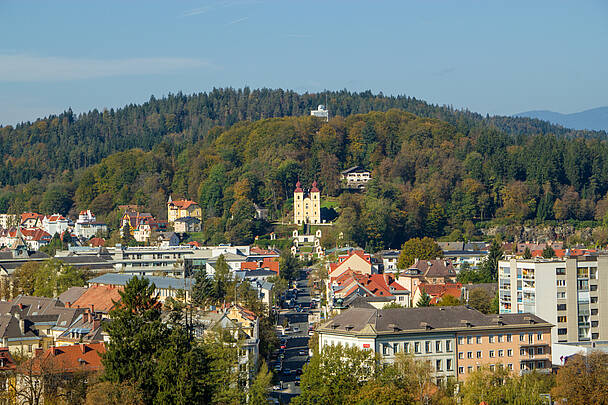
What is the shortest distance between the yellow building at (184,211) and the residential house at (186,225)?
Answer: 2.14 m

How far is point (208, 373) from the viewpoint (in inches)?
1761

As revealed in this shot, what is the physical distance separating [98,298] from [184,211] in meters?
70.7

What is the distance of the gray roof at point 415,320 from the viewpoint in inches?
2136

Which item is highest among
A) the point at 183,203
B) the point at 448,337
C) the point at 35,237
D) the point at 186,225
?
the point at 183,203

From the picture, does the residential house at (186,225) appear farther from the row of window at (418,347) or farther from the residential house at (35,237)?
the row of window at (418,347)

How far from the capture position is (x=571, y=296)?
2510 inches

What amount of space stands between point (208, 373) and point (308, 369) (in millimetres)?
5707

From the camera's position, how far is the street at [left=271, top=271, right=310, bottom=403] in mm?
55375

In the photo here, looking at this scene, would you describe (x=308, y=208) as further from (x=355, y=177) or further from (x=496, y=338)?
(x=496, y=338)

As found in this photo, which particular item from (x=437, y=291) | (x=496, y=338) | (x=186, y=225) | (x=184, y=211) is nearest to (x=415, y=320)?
(x=496, y=338)

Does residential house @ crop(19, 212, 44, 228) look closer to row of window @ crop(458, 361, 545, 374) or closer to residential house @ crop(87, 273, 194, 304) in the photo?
residential house @ crop(87, 273, 194, 304)

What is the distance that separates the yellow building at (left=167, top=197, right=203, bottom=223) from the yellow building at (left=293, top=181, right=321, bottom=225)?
622 inches

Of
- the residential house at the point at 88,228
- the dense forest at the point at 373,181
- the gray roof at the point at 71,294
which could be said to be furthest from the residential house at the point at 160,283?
the residential house at the point at 88,228

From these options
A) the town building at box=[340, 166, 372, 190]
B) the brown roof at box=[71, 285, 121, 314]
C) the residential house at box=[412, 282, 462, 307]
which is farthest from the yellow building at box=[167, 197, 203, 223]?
the brown roof at box=[71, 285, 121, 314]
